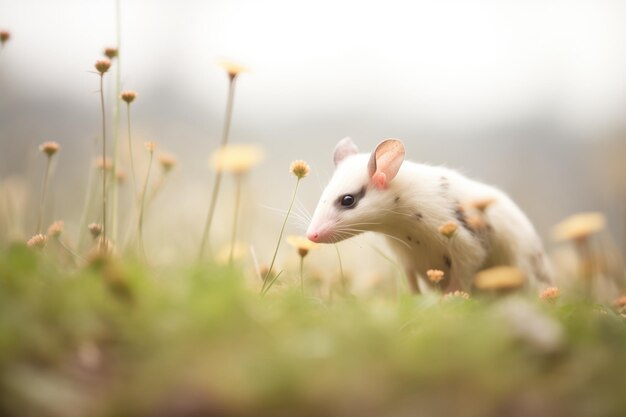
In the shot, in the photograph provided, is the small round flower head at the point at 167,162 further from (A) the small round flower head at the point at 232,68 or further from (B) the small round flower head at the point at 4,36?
(B) the small round flower head at the point at 4,36

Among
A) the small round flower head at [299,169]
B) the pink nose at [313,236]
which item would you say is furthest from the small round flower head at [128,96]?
the pink nose at [313,236]

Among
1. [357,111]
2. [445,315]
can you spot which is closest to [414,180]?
[445,315]

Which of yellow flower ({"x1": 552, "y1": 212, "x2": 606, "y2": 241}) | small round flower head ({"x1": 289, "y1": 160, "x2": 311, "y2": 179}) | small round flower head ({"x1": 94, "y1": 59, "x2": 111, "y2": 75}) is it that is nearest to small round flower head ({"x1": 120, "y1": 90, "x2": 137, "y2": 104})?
small round flower head ({"x1": 94, "y1": 59, "x2": 111, "y2": 75})

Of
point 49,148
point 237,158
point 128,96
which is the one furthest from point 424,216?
point 49,148

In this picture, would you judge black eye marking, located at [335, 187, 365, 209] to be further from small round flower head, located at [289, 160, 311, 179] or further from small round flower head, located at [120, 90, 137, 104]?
small round flower head, located at [120, 90, 137, 104]

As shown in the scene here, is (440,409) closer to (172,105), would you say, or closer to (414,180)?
(414,180)

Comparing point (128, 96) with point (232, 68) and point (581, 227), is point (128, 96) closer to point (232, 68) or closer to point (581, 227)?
point (232, 68)
